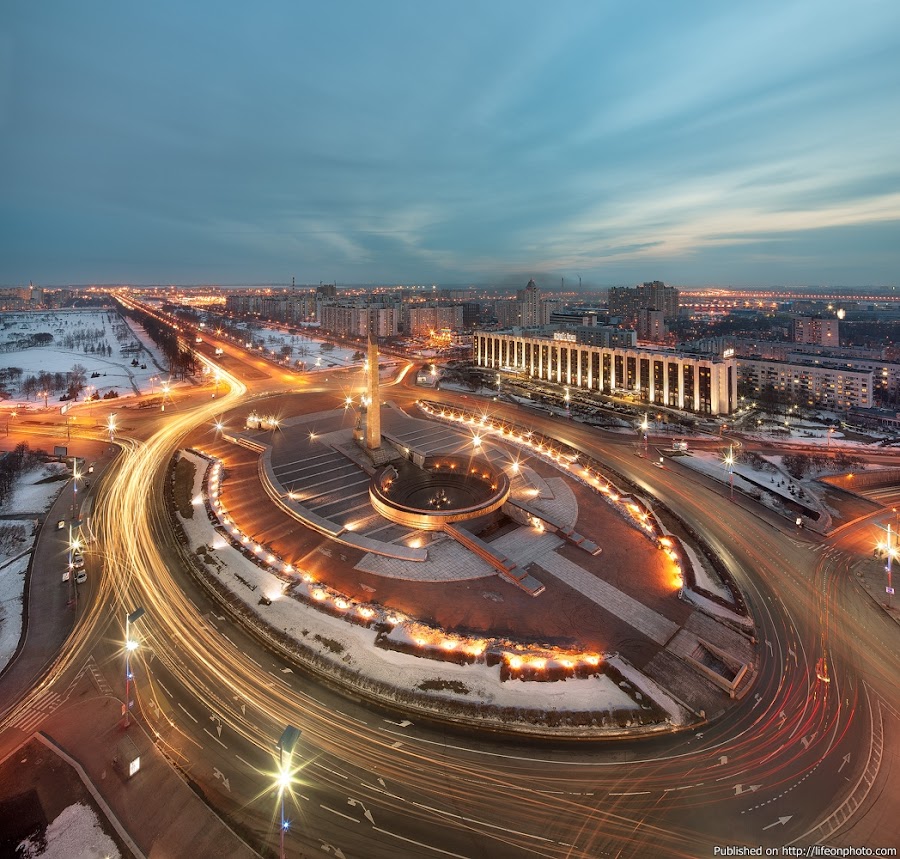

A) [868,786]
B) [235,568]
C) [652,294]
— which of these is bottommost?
[868,786]

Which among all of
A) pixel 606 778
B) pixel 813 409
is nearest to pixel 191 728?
pixel 606 778

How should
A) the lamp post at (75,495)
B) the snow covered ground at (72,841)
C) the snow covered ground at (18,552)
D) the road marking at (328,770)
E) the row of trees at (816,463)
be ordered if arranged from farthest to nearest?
the row of trees at (816,463) → the lamp post at (75,495) → the snow covered ground at (18,552) → the road marking at (328,770) → the snow covered ground at (72,841)

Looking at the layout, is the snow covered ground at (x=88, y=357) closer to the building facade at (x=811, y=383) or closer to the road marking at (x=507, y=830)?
the road marking at (x=507, y=830)

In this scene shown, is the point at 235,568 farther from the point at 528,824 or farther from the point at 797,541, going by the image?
the point at 797,541

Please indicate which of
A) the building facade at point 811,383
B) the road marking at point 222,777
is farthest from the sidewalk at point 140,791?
the building facade at point 811,383

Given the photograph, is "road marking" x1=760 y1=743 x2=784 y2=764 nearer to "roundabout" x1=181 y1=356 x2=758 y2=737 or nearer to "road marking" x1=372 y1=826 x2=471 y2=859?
"roundabout" x1=181 y1=356 x2=758 y2=737

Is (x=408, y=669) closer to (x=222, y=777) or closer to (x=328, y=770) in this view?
(x=328, y=770)

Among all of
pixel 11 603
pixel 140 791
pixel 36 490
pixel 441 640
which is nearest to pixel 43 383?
pixel 36 490
